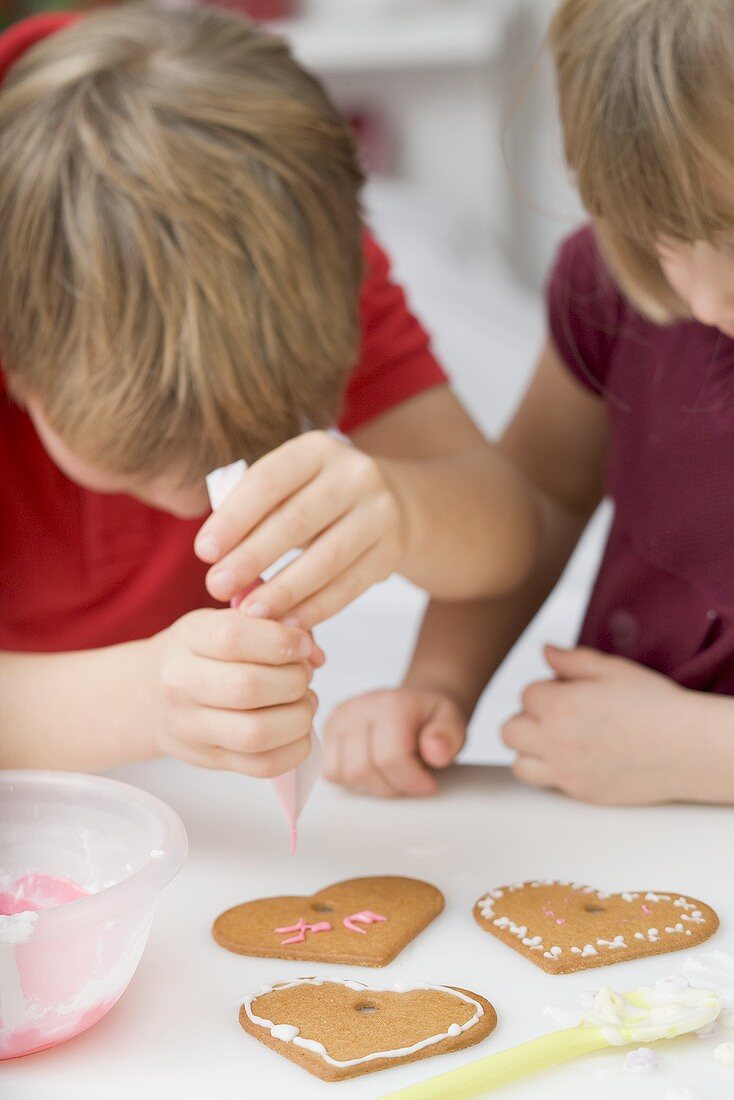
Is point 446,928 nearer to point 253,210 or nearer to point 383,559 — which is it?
point 383,559

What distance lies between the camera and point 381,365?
0.98 meters

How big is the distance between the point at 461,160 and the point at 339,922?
206cm

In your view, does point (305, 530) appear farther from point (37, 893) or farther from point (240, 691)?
point (37, 893)

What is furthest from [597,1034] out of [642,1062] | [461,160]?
[461,160]

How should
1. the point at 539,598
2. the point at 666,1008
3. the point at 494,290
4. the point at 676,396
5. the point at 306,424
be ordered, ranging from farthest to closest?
the point at 494,290
the point at 539,598
the point at 676,396
the point at 306,424
the point at 666,1008

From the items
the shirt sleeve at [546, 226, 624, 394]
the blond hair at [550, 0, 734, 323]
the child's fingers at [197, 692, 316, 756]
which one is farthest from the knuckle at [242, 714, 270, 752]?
the shirt sleeve at [546, 226, 624, 394]

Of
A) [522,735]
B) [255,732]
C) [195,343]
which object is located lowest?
[522,735]

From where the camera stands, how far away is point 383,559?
71cm

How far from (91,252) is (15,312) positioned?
7cm

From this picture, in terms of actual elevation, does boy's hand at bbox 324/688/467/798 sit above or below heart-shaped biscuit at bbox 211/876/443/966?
below

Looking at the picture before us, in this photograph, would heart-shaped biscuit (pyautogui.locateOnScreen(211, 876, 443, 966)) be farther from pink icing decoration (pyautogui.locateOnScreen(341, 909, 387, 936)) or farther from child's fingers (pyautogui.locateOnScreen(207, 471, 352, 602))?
child's fingers (pyautogui.locateOnScreen(207, 471, 352, 602))

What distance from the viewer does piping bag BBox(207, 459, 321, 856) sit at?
25.3 inches

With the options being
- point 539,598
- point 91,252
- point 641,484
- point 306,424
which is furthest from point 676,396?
point 91,252

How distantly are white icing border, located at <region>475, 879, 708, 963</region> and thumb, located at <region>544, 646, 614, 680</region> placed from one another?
209 millimetres
